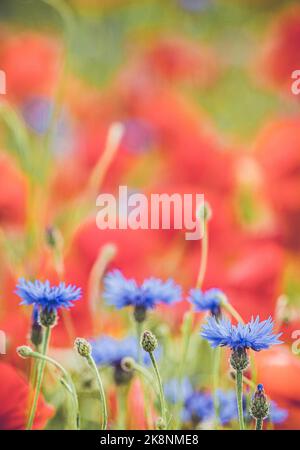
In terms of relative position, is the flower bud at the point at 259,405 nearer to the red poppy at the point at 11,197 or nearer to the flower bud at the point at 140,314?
the flower bud at the point at 140,314

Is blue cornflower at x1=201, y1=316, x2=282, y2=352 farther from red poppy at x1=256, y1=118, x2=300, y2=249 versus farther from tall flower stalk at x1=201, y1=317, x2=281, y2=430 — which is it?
red poppy at x1=256, y1=118, x2=300, y2=249

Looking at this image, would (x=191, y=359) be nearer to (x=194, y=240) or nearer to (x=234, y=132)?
(x=194, y=240)

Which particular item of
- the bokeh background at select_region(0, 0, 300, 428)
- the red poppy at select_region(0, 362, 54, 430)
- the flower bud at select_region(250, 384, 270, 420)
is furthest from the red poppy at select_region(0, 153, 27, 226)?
the flower bud at select_region(250, 384, 270, 420)

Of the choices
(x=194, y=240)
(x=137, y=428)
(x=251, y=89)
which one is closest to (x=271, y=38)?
(x=251, y=89)

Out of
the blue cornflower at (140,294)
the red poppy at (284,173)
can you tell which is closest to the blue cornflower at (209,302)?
the blue cornflower at (140,294)

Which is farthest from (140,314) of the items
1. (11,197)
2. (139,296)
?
Result: (11,197)

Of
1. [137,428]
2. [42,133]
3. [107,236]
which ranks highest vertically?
[42,133]

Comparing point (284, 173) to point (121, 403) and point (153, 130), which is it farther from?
point (121, 403)
